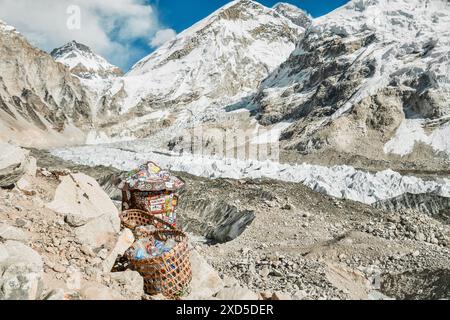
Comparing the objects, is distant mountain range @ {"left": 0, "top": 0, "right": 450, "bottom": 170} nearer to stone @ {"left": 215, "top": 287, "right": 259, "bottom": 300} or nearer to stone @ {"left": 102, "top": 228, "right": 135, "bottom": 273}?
stone @ {"left": 102, "top": 228, "right": 135, "bottom": 273}

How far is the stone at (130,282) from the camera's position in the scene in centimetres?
534

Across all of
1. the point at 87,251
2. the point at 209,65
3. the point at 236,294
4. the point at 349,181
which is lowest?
the point at 236,294

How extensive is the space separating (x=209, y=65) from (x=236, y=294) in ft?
351

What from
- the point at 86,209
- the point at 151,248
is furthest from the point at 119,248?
the point at 86,209

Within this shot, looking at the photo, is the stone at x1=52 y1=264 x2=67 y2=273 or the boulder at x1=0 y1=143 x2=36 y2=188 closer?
the stone at x1=52 y1=264 x2=67 y2=273

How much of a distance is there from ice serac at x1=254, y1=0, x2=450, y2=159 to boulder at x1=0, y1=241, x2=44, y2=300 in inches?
1443

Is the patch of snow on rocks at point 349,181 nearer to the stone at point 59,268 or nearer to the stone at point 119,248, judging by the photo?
the stone at point 119,248

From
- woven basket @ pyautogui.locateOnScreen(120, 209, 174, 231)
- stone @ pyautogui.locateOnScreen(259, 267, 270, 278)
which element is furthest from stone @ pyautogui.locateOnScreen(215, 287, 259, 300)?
woven basket @ pyautogui.locateOnScreen(120, 209, 174, 231)

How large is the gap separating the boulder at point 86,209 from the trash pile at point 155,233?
437 mm

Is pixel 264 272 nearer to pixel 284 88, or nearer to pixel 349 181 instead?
pixel 349 181

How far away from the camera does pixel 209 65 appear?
10919cm

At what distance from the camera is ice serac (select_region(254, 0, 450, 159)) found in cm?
4194
